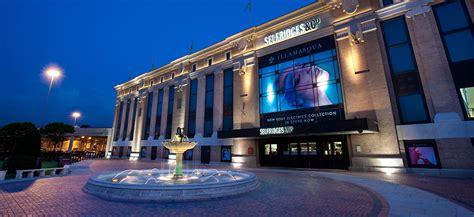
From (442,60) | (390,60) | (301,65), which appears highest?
(301,65)

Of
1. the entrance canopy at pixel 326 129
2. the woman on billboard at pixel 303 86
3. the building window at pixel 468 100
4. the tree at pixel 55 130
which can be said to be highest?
the woman on billboard at pixel 303 86

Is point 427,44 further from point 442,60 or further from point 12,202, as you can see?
point 12,202

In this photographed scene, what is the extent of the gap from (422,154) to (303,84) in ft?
37.3

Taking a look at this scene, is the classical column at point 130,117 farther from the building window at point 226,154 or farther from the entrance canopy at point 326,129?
the entrance canopy at point 326,129

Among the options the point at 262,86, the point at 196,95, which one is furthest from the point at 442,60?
the point at 196,95

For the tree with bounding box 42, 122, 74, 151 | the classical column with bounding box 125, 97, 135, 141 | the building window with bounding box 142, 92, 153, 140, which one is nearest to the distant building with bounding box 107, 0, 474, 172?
the building window with bounding box 142, 92, 153, 140

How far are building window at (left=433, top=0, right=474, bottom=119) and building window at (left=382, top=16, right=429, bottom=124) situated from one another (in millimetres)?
2085

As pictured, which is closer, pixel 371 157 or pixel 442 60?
pixel 442 60

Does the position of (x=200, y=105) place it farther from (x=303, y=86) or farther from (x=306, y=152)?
(x=306, y=152)

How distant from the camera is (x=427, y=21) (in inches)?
661

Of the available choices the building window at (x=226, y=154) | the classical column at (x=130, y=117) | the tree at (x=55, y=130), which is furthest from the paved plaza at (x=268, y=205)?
the tree at (x=55, y=130)

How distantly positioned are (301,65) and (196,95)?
57.6ft

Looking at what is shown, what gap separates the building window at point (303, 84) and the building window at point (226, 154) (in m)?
7.14

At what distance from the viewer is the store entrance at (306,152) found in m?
19.5
